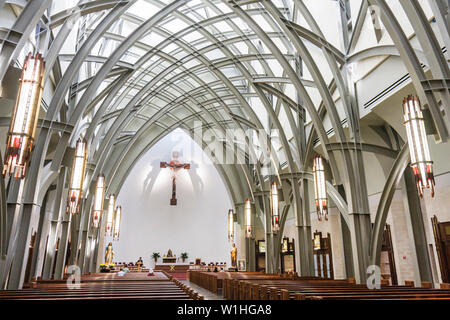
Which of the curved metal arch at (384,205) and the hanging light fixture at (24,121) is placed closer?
the hanging light fixture at (24,121)

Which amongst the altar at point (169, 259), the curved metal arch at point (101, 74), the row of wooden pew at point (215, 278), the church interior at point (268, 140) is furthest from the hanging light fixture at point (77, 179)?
the altar at point (169, 259)

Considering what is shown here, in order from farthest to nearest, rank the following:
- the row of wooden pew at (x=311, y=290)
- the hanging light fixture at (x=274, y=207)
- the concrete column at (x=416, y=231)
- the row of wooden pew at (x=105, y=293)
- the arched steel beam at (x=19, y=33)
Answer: the hanging light fixture at (x=274, y=207)
the concrete column at (x=416, y=231)
the arched steel beam at (x=19, y=33)
the row of wooden pew at (x=311, y=290)
the row of wooden pew at (x=105, y=293)

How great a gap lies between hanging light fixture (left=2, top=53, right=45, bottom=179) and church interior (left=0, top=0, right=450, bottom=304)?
2cm

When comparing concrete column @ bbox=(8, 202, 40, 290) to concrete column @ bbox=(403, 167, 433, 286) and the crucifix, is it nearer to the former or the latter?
concrete column @ bbox=(403, 167, 433, 286)

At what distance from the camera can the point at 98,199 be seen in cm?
1320

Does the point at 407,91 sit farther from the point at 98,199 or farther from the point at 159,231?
the point at 159,231

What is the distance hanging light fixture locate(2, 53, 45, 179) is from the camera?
520 cm

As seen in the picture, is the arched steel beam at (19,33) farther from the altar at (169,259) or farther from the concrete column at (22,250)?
the altar at (169,259)

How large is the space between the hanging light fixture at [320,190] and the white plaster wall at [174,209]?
17318 millimetres

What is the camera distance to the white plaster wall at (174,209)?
85.4 feet

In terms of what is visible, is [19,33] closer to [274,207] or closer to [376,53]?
[376,53]

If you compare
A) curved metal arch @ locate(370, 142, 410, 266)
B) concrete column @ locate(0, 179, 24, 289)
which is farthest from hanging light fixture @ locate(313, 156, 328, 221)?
concrete column @ locate(0, 179, 24, 289)
